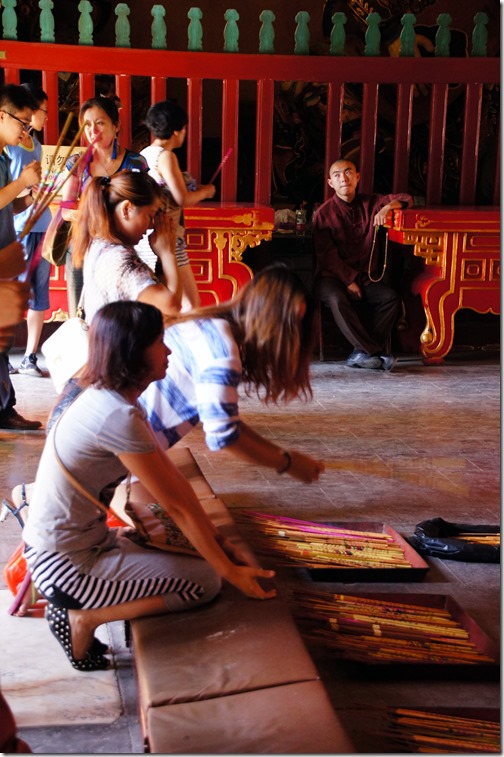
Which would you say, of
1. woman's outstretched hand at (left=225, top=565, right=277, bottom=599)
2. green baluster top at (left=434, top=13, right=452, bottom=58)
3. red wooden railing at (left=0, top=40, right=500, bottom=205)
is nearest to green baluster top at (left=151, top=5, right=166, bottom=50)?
red wooden railing at (left=0, top=40, right=500, bottom=205)

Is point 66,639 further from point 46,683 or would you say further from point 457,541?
point 457,541

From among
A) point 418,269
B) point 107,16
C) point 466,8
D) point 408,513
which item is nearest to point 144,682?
point 408,513

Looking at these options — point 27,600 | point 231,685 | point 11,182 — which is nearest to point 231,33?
point 11,182

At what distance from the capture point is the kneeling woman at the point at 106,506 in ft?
7.73

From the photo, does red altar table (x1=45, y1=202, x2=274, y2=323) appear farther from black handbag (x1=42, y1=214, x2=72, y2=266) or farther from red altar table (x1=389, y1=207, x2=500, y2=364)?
red altar table (x1=389, y1=207, x2=500, y2=364)

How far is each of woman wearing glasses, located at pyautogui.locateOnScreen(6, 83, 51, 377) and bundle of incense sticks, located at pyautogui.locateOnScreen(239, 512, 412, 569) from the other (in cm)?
254

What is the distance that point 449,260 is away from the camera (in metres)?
6.18

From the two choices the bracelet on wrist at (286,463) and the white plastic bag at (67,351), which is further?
the white plastic bag at (67,351)

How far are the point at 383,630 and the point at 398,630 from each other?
42mm

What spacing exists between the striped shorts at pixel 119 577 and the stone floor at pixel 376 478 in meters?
0.25

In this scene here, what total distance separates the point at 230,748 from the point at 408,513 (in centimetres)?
186

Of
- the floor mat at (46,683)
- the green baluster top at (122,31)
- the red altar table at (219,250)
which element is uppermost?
→ the green baluster top at (122,31)

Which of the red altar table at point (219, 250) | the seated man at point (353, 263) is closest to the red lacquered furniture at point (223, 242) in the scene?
the red altar table at point (219, 250)

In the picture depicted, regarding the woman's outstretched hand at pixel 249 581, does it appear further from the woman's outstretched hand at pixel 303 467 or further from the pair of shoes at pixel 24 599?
the pair of shoes at pixel 24 599
